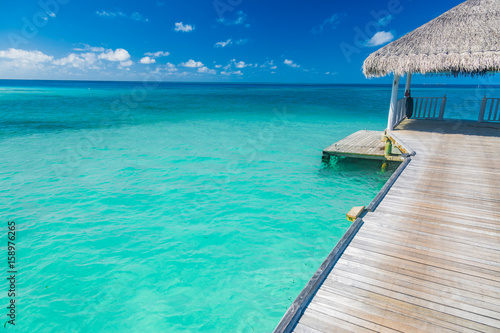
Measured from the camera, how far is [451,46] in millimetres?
9695

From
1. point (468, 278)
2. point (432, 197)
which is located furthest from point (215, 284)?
point (432, 197)

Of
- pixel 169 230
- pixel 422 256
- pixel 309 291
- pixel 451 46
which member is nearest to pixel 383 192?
pixel 422 256

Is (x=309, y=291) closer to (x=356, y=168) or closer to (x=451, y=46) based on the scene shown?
(x=356, y=168)

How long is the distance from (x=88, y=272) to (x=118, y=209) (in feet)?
8.50

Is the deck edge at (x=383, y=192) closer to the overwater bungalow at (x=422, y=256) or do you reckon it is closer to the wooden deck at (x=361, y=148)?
the overwater bungalow at (x=422, y=256)

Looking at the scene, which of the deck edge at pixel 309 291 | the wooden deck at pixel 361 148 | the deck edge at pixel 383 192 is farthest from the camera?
the wooden deck at pixel 361 148

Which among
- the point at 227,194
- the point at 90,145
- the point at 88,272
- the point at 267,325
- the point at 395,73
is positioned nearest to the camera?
the point at 267,325

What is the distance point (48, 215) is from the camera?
729 cm

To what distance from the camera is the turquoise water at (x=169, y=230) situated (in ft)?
14.9

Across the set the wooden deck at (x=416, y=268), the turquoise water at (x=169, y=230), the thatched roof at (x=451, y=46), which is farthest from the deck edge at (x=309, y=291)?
the thatched roof at (x=451, y=46)

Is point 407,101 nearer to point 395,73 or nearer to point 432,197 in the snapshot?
point 395,73

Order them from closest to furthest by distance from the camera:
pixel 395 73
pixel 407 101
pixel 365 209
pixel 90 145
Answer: pixel 365 209 → pixel 395 73 → pixel 407 101 → pixel 90 145

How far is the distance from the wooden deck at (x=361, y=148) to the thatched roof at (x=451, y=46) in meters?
2.68

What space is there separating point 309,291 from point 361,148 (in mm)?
8541
